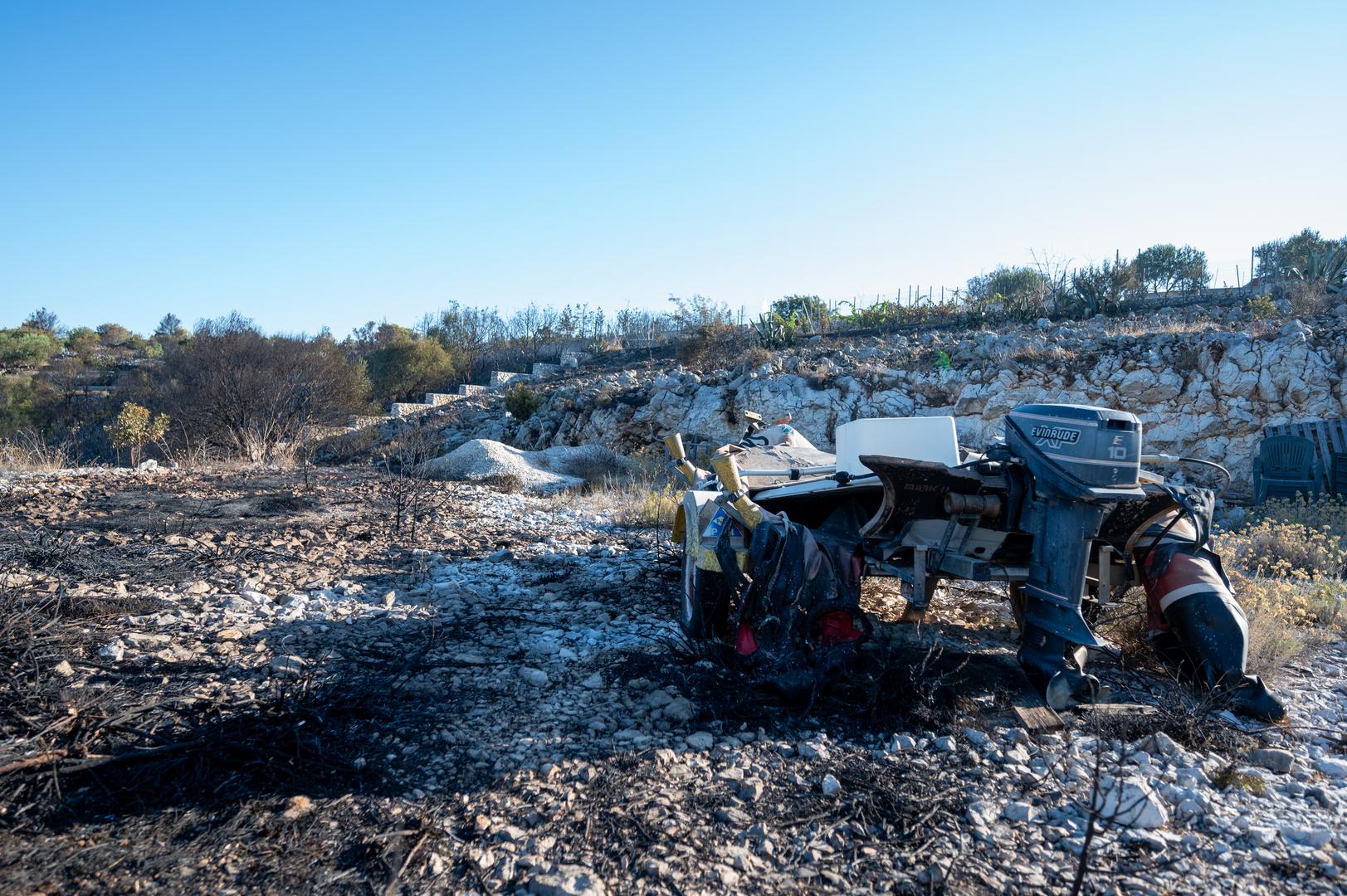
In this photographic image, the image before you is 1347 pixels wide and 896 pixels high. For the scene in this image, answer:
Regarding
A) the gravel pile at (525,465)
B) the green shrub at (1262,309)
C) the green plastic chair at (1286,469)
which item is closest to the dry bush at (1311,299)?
the green shrub at (1262,309)

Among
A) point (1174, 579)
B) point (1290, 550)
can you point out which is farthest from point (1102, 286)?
point (1174, 579)

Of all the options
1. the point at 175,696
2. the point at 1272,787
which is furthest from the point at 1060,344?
the point at 175,696

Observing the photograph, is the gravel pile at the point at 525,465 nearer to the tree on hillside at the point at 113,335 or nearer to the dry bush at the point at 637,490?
the dry bush at the point at 637,490

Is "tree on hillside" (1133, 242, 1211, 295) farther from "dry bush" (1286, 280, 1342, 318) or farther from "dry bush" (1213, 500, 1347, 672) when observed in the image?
"dry bush" (1213, 500, 1347, 672)

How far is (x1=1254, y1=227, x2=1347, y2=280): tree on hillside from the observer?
24172 mm

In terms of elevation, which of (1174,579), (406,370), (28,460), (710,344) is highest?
(710,344)

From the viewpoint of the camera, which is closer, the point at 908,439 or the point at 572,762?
the point at 572,762

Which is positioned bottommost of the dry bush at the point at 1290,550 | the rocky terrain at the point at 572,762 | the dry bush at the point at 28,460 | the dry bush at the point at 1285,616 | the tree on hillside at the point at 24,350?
the dry bush at the point at 1290,550

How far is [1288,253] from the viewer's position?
2562 cm

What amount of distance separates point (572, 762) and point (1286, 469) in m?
12.1

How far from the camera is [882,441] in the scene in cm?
412

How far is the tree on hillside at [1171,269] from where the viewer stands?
24484mm

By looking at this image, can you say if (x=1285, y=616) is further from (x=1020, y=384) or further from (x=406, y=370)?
(x=406, y=370)

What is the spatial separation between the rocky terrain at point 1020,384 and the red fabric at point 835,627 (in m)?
10.7
